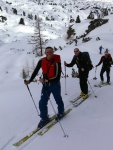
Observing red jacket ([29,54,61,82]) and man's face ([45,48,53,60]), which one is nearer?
man's face ([45,48,53,60])

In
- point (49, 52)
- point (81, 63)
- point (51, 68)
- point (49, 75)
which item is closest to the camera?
point (49, 52)

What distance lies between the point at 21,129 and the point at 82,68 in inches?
141

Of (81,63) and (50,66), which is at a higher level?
(50,66)

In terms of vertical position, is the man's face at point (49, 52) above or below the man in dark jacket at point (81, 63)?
above

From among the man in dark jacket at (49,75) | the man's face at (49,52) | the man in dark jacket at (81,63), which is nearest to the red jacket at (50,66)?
the man in dark jacket at (49,75)

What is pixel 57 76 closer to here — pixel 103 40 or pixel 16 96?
pixel 16 96

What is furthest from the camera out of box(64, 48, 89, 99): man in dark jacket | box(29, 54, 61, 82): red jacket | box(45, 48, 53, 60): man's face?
box(64, 48, 89, 99): man in dark jacket

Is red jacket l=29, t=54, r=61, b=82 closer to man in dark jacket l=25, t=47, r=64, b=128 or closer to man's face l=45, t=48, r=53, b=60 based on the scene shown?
man in dark jacket l=25, t=47, r=64, b=128

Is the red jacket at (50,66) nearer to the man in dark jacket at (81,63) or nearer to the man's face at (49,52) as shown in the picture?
the man's face at (49,52)

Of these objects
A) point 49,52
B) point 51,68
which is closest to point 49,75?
point 51,68

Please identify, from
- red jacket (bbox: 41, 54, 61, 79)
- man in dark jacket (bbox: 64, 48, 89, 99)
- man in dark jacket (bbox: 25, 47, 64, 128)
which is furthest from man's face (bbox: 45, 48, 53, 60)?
man in dark jacket (bbox: 64, 48, 89, 99)

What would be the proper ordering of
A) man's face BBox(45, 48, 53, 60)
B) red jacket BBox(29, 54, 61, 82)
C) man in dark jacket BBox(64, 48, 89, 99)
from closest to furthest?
man's face BBox(45, 48, 53, 60) < red jacket BBox(29, 54, 61, 82) < man in dark jacket BBox(64, 48, 89, 99)

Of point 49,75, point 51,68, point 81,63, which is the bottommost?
point 81,63

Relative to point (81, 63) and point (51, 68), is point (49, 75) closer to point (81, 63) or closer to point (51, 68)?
point (51, 68)
